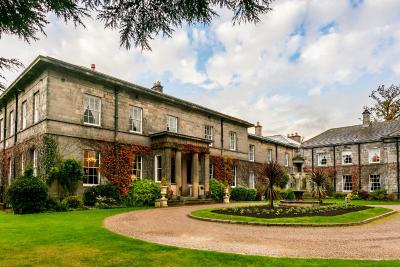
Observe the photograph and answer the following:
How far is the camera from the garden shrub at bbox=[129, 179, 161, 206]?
64.5 ft

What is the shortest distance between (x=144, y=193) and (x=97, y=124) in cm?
489

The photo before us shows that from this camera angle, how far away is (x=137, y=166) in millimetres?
21750

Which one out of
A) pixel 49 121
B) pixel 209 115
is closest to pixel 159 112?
pixel 209 115

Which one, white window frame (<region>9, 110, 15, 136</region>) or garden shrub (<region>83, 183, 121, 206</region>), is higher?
white window frame (<region>9, 110, 15, 136</region>)

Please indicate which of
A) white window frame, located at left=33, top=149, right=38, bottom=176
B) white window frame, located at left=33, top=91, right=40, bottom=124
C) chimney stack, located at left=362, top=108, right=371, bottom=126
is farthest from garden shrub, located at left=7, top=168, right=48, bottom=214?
chimney stack, located at left=362, top=108, right=371, bottom=126

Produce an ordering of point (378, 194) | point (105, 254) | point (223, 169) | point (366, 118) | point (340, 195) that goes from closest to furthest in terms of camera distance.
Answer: point (105, 254)
point (223, 169)
point (378, 194)
point (340, 195)
point (366, 118)

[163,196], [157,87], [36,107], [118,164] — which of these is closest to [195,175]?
[163,196]

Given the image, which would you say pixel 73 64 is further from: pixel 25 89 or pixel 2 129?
pixel 2 129

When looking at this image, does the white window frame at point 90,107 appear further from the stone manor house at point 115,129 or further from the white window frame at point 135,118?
the white window frame at point 135,118

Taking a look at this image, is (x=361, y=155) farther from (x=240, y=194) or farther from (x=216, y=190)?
(x=216, y=190)

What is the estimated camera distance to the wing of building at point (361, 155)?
3409 centimetres

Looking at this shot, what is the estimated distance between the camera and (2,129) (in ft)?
81.4

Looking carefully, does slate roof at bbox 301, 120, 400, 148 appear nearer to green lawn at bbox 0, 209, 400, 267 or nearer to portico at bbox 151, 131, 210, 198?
portico at bbox 151, 131, 210, 198

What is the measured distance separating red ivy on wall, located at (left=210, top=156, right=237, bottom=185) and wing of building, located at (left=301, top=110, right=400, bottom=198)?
1629 centimetres
